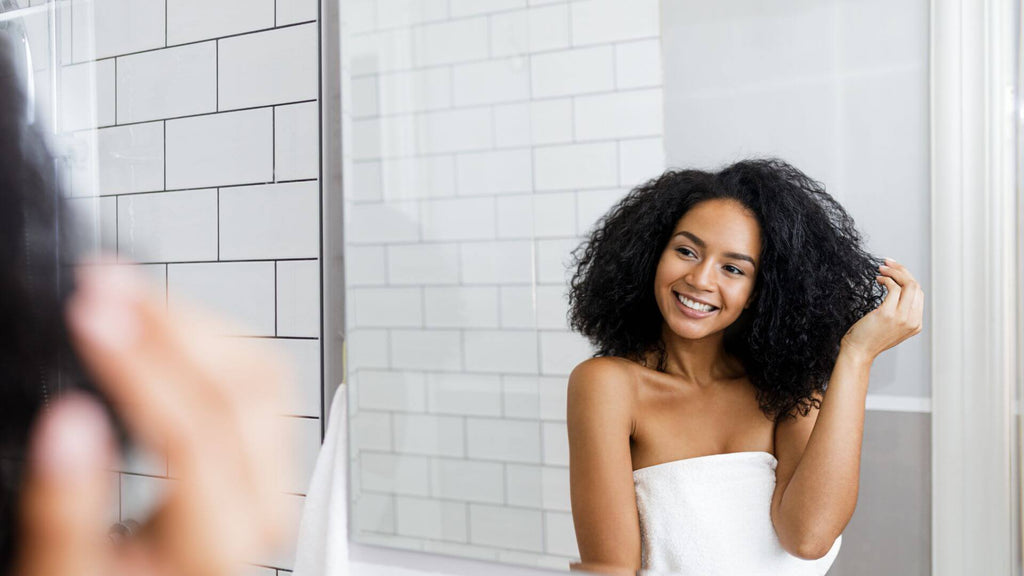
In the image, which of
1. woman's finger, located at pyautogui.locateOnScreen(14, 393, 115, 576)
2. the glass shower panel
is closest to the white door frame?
woman's finger, located at pyautogui.locateOnScreen(14, 393, 115, 576)

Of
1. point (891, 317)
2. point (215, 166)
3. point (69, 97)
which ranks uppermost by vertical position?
point (69, 97)

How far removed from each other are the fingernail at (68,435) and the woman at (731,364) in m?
0.64

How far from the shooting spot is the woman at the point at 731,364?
0.65 meters

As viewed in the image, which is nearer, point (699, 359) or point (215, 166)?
point (699, 359)

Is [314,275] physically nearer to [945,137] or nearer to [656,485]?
[656,485]

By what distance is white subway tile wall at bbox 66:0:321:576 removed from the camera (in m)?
0.92

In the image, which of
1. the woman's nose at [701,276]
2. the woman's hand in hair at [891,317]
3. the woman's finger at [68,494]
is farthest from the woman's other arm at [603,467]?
the woman's finger at [68,494]

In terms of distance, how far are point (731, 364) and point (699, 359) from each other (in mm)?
30

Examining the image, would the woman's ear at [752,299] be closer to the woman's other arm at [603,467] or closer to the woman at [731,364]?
the woman at [731,364]

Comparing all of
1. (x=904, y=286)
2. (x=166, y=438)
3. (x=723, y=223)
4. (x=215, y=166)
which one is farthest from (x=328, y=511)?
(x=904, y=286)

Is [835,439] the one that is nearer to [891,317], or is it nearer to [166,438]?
[891,317]

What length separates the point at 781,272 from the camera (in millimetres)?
657

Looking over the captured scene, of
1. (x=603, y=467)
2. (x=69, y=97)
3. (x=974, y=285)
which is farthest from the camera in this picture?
(x=69, y=97)

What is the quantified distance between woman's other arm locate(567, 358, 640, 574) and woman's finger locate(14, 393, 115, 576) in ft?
1.94
